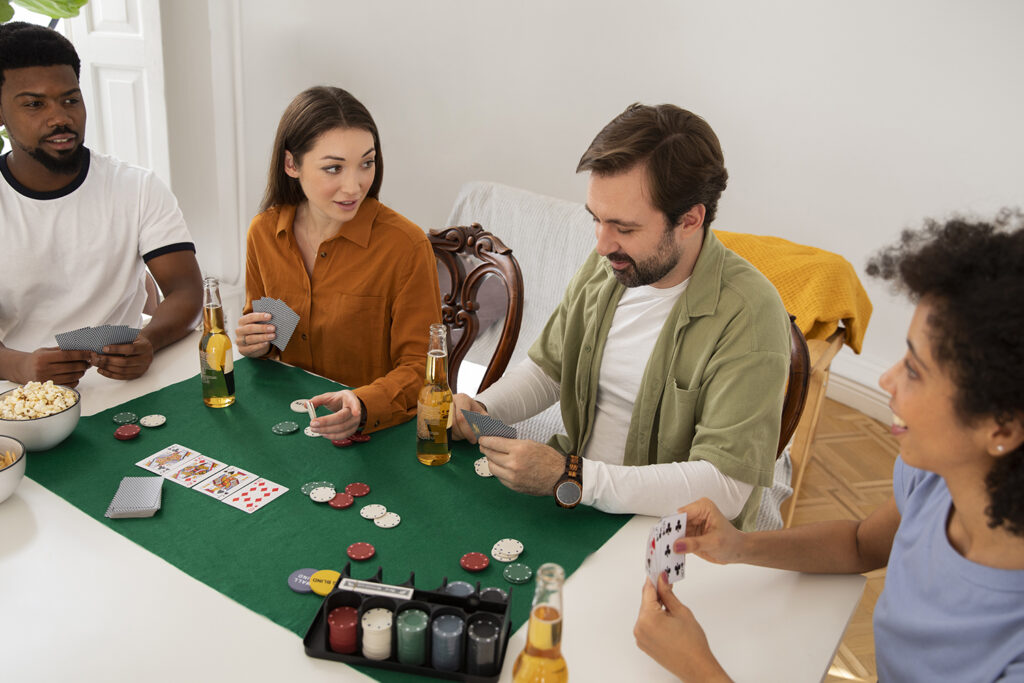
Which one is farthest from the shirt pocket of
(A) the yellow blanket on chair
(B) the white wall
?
(B) the white wall

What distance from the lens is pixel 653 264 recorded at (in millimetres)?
1581

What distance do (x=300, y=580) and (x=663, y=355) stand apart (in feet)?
2.66

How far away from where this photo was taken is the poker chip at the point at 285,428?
5.16 ft

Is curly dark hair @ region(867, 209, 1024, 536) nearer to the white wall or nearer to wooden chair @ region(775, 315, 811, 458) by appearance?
wooden chair @ region(775, 315, 811, 458)

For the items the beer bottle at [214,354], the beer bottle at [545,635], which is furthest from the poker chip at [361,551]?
the beer bottle at [214,354]

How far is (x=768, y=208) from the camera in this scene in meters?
3.80

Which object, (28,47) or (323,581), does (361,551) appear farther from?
(28,47)

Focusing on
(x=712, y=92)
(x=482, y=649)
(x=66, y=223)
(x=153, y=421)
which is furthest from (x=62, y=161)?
(x=712, y=92)

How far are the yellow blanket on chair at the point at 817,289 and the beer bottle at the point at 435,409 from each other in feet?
5.40

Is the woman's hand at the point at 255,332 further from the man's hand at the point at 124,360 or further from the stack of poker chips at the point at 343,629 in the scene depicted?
the stack of poker chips at the point at 343,629

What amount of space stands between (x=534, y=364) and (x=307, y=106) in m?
0.80

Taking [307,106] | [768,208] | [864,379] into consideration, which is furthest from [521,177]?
[307,106]

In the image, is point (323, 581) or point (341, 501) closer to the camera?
point (323, 581)

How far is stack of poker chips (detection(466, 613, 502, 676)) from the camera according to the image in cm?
101
